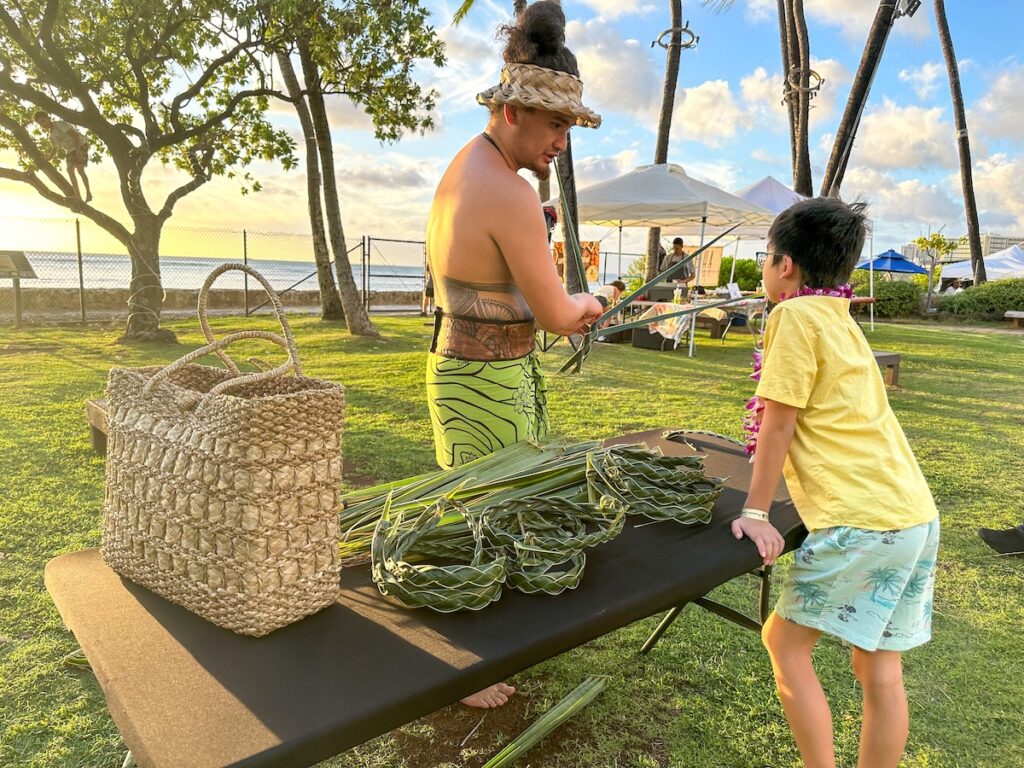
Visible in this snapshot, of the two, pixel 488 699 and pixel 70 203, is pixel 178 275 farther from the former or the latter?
pixel 488 699

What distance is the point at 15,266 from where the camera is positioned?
420 inches

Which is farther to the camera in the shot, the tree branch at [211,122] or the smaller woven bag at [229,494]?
the tree branch at [211,122]

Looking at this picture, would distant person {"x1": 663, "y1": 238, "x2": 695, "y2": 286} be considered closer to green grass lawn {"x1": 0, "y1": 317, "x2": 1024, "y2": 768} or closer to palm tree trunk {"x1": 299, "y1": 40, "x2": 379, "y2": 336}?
palm tree trunk {"x1": 299, "y1": 40, "x2": 379, "y2": 336}

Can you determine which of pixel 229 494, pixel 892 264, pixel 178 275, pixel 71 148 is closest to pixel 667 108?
pixel 71 148

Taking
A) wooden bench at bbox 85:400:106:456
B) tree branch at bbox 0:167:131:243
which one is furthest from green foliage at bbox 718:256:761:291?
wooden bench at bbox 85:400:106:456

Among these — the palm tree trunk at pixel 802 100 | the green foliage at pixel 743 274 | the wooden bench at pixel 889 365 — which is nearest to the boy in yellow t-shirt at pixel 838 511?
the wooden bench at pixel 889 365

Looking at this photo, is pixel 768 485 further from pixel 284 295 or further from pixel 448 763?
pixel 284 295

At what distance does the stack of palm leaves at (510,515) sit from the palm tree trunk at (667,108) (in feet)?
37.2

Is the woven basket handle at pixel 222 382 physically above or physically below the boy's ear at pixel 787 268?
below

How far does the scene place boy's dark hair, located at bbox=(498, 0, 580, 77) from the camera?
152 cm

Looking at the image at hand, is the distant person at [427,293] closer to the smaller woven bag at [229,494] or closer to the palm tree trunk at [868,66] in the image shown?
the palm tree trunk at [868,66]

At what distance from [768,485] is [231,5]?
34.9ft

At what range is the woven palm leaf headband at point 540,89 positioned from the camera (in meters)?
1.49

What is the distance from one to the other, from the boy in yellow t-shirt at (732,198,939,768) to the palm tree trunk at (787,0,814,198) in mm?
15033
